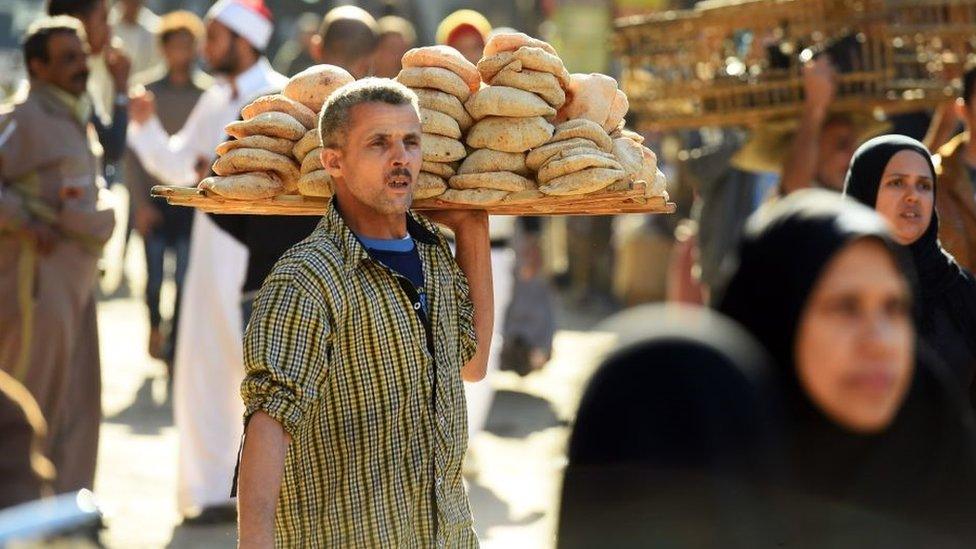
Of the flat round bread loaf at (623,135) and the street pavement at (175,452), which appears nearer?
the flat round bread loaf at (623,135)

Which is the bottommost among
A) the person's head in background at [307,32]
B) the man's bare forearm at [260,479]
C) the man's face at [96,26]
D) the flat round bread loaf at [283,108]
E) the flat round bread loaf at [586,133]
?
the man's bare forearm at [260,479]

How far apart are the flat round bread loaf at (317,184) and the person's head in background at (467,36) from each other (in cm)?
404

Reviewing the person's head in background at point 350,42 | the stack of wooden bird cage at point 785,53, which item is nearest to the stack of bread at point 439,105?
the person's head in background at point 350,42

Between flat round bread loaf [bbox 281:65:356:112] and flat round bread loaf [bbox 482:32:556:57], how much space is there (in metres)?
→ 0.38

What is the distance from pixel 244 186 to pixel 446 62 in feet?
2.05

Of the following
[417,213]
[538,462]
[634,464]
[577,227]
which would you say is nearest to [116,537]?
[538,462]

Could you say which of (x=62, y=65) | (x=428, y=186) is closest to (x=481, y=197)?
(x=428, y=186)

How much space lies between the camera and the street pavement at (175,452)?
796 centimetres

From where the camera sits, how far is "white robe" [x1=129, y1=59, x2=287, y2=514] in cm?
806

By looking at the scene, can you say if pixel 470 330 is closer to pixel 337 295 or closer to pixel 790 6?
pixel 337 295

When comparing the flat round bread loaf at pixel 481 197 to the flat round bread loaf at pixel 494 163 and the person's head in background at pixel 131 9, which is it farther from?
the person's head in background at pixel 131 9

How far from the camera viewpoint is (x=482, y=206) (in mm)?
4508

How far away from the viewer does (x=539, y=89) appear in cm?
468

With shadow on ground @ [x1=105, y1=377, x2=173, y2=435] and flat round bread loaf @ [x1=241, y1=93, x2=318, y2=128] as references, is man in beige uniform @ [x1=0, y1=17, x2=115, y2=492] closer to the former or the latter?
shadow on ground @ [x1=105, y1=377, x2=173, y2=435]
